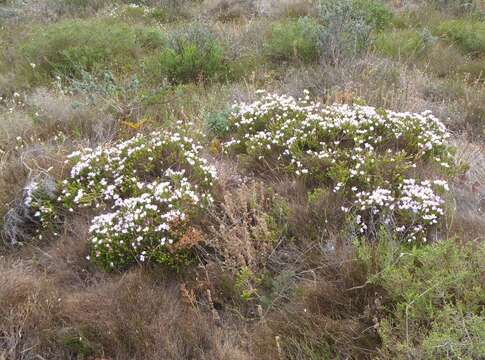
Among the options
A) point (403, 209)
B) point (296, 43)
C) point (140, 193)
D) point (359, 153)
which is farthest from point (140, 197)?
point (296, 43)

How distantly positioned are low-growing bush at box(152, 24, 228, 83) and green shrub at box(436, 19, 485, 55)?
173 inches

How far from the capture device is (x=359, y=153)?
4.29 m

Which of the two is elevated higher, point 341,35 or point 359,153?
point 341,35

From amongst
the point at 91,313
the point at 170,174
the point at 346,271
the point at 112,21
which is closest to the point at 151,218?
the point at 170,174

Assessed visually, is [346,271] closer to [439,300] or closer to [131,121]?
[439,300]

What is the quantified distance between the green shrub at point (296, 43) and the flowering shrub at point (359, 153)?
2.62 metres

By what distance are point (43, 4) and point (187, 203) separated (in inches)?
427

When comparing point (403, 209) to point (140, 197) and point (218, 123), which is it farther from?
point (218, 123)

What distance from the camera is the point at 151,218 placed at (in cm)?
373

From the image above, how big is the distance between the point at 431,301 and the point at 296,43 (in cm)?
569

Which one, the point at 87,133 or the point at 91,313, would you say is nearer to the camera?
the point at 91,313

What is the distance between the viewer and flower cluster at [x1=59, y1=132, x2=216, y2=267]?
12.0 ft

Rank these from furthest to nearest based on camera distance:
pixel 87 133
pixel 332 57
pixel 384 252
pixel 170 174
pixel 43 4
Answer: pixel 43 4 → pixel 332 57 → pixel 87 133 → pixel 170 174 → pixel 384 252

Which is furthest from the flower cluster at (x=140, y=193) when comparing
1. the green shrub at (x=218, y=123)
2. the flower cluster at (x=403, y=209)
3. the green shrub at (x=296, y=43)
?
the green shrub at (x=296, y=43)
